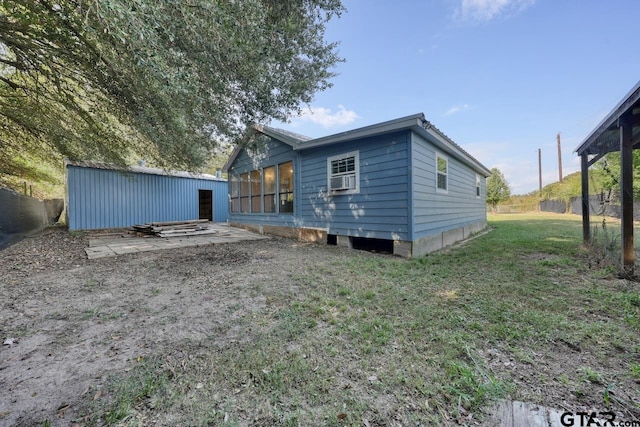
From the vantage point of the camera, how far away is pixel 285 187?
28.3 ft

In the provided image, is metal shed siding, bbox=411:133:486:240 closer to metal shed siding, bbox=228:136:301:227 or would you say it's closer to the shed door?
metal shed siding, bbox=228:136:301:227

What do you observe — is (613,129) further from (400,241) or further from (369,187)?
(369,187)

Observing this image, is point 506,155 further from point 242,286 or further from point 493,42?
point 242,286

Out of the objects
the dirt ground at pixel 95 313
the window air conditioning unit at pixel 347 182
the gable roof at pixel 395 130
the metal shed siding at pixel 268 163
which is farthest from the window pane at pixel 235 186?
the window air conditioning unit at pixel 347 182

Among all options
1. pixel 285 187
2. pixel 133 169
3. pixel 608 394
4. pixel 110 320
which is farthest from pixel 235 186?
pixel 608 394

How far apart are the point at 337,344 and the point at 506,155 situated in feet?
95.3

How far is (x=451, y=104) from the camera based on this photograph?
1152 centimetres


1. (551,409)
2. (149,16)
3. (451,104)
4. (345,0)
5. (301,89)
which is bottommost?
(551,409)

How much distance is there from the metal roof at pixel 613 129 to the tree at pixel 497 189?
18799 millimetres

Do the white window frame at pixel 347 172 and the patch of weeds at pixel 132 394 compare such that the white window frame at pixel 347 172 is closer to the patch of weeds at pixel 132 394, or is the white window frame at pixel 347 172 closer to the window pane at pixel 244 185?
the window pane at pixel 244 185

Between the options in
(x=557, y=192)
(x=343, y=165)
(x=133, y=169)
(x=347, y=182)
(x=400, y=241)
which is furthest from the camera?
(x=557, y=192)

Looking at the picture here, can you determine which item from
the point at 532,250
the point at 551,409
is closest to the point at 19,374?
the point at 551,409

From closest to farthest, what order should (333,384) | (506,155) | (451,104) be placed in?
(333,384) → (451,104) → (506,155)

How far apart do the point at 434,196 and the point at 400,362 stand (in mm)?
5552
